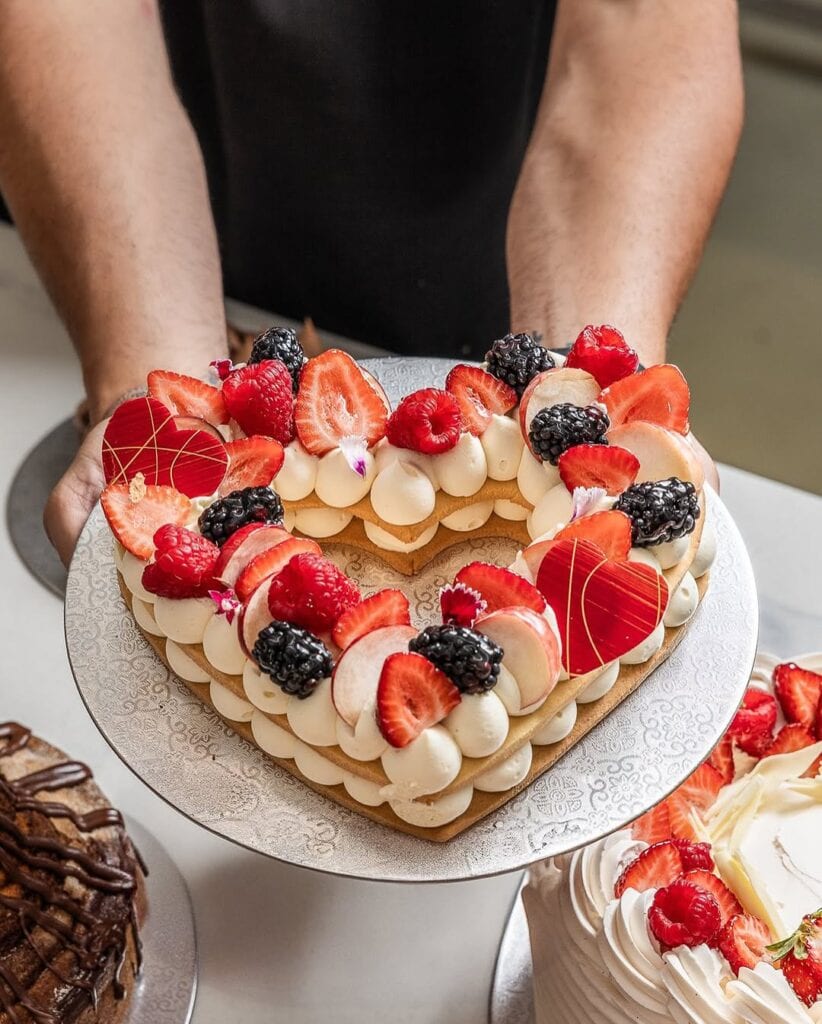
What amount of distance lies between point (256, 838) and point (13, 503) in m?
1.24

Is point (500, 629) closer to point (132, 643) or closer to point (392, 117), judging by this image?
point (132, 643)

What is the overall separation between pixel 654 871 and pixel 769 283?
10.4ft

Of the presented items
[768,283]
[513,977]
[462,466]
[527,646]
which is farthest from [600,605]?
[768,283]

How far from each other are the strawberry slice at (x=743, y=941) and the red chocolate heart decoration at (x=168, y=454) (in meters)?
0.77

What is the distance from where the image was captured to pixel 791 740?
1506mm

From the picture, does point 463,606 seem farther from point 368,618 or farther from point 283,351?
point 283,351

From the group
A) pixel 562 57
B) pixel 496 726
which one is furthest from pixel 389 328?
pixel 496 726

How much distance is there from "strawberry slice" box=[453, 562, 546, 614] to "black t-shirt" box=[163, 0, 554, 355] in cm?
128

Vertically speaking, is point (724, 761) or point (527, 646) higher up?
point (527, 646)

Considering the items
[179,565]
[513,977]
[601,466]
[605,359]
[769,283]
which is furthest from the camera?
[769,283]

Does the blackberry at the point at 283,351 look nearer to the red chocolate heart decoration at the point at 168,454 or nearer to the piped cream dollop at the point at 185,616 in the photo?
the red chocolate heart decoration at the point at 168,454

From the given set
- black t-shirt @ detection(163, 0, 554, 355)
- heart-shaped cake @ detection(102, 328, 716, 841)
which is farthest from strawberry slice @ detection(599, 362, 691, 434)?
black t-shirt @ detection(163, 0, 554, 355)

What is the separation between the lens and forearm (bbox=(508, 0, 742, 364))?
2.00 meters

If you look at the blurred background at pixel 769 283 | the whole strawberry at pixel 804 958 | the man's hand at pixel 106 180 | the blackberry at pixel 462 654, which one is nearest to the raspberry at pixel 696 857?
the whole strawberry at pixel 804 958
